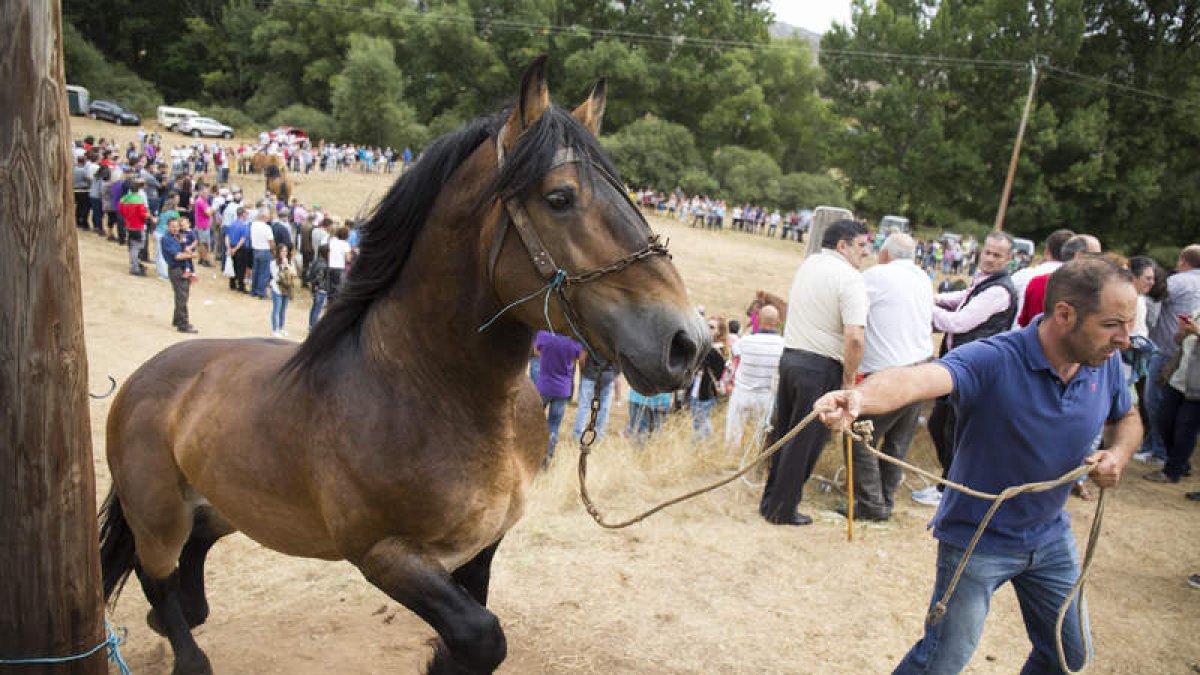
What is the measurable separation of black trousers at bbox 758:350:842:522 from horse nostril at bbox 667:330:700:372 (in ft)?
13.0

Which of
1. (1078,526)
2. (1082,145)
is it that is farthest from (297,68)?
(1078,526)

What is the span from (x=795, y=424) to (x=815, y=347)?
679 millimetres

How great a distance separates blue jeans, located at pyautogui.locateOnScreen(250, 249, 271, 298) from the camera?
17.2m

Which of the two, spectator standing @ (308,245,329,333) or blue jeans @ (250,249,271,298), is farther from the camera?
blue jeans @ (250,249,271,298)

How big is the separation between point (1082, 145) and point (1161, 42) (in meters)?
9.31

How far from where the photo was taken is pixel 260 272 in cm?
1750

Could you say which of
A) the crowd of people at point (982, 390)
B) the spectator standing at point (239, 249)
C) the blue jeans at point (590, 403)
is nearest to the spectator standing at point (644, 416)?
the crowd of people at point (982, 390)

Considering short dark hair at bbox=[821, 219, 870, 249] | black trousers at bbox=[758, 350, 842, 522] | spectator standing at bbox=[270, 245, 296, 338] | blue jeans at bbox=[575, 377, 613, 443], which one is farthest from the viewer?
spectator standing at bbox=[270, 245, 296, 338]

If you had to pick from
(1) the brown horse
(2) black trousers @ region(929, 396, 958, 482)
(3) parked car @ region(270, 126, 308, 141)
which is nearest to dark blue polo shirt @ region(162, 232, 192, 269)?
(1) the brown horse

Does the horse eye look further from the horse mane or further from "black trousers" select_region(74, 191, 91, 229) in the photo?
"black trousers" select_region(74, 191, 91, 229)

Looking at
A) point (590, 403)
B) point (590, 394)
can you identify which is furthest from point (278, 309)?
point (590, 403)

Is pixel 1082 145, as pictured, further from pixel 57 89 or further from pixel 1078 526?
pixel 57 89

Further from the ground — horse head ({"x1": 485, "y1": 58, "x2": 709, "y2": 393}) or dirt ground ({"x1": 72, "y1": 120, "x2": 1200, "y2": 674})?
horse head ({"x1": 485, "y1": 58, "x2": 709, "y2": 393})

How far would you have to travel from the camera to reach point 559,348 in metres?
7.91
